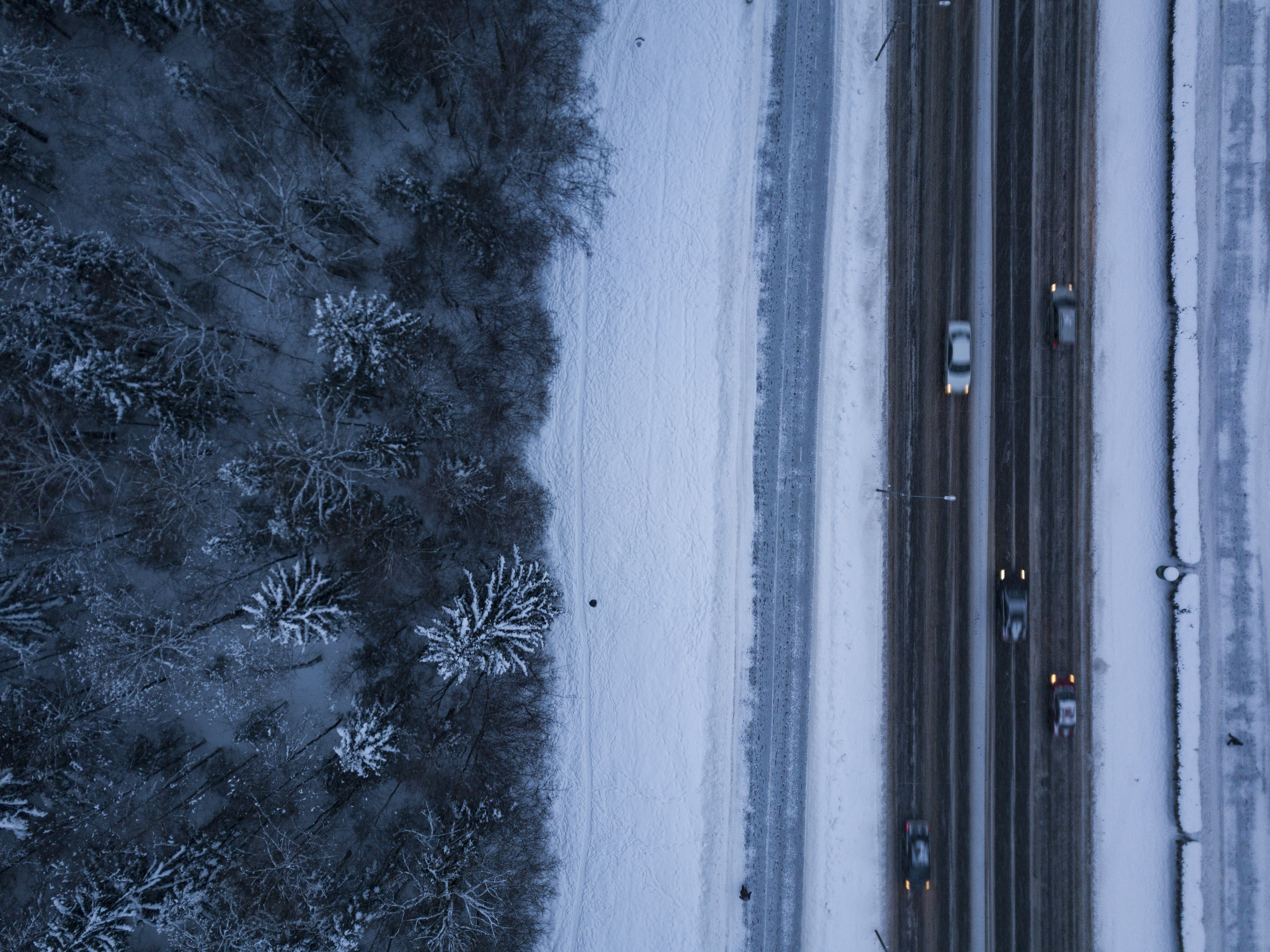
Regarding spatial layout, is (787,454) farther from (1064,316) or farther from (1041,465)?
(1064,316)

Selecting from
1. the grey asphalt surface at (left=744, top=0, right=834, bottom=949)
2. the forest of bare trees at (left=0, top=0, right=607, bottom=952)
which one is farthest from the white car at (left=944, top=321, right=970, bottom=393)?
the forest of bare trees at (left=0, top=0, right=607, bottom=952)

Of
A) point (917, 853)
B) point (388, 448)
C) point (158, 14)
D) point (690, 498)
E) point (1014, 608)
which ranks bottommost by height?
point (917, 853)

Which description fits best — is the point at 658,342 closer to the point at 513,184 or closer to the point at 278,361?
the point at 513,184

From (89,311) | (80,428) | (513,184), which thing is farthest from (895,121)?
(80,428)

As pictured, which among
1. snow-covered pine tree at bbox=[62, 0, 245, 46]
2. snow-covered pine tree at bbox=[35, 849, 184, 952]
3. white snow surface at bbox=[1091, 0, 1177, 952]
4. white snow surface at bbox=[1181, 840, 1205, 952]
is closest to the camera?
snow-covered pine tree at bbox=[35, 849, 184, 952]

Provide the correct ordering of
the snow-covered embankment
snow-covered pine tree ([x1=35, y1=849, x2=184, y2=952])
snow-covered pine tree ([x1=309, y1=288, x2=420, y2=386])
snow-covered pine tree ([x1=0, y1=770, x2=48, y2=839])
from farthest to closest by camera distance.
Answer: the snow-covered embankment → snow-covered pine tree ([x1=0, y1=770, x2=48, y2=839]) → snow-covered pine tree ([x1=309, y1=288, x2=420, y2=386]) → snow-covered pine tree ([x1=35, y1=849, x2=184, y2=952])

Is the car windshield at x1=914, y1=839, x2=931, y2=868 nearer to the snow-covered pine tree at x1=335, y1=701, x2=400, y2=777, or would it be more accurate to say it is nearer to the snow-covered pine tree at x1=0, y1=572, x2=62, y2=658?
the snow-covered pine tree at x1=335, y1=701, x2=400, y2=777

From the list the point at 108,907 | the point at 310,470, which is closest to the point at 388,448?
the point at 310,470
